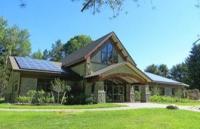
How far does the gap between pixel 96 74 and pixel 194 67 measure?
132ft

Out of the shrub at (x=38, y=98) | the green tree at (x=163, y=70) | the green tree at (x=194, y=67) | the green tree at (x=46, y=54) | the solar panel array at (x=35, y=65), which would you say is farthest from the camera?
the green tree at (x=163, y=70)

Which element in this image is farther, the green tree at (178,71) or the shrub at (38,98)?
the green tree at (178,71)

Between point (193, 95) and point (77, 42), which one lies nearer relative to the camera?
point (193, 95)

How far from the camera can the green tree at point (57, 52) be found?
76294 mm

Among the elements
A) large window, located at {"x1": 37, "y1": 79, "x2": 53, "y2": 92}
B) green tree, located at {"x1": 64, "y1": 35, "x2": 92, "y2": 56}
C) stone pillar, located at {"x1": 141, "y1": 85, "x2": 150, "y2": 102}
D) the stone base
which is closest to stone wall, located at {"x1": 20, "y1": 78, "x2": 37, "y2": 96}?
large window, located at {"x1": 37, "y1": 79, "x2": 53, "y2": 92}

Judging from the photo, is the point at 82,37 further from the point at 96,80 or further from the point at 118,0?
the point at 118,0

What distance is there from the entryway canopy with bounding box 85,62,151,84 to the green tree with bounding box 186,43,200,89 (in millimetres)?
33878

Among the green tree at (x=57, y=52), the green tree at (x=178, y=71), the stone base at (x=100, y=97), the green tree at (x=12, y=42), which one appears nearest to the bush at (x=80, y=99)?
the stone base at (x=100, y=97)

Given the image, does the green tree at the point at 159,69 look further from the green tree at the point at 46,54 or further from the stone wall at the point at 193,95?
the stone wall at the point at 193,95

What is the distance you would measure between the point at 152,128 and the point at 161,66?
241 ft

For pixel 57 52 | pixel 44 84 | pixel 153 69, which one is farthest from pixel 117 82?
pixel 153 69

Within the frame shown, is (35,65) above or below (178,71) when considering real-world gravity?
below

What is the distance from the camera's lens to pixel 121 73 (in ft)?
97.9

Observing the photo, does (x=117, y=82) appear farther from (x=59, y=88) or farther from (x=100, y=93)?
(x=59, y=88)
